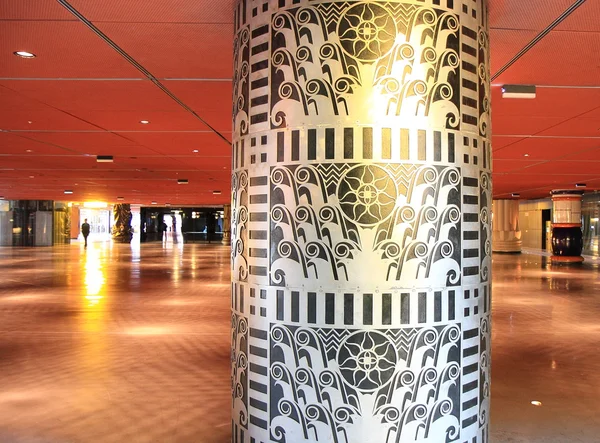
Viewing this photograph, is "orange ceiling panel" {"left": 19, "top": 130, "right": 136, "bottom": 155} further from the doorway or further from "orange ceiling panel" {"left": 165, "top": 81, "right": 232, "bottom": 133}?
the doorway

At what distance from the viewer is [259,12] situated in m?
3.41

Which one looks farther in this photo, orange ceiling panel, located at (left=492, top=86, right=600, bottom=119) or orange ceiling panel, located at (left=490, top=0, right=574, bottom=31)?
orange ceiling panel, located at (left=492, top=86, right=600, bottom=119)

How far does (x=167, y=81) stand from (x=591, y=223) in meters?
28.4

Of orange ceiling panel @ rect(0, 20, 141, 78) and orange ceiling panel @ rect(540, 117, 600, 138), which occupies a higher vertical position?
orange ceiling panel @ rect(0, 20, 141, 78)

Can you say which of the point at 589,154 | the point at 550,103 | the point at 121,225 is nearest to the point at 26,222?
the point at 121,225

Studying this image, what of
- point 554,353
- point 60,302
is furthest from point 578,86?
point 60,302

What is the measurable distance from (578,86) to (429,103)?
3.51 metres

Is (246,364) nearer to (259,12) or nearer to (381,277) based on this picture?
(381,277)

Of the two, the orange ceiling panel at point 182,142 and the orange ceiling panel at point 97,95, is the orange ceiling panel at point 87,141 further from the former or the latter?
the orange ceiling panel at point 97,95

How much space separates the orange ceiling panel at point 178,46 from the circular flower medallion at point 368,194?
6.02ft

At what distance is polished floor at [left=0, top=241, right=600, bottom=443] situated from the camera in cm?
443

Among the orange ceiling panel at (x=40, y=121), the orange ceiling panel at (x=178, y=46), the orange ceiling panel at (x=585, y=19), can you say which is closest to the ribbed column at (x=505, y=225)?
the orange ceiling panel at (x=40, y=121)

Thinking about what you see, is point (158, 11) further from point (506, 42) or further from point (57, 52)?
point (506, 42)

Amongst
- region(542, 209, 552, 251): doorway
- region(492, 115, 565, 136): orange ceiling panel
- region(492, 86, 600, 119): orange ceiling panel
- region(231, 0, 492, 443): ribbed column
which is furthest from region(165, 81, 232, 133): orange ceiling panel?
region(542, 209, 552, 251): doorway
